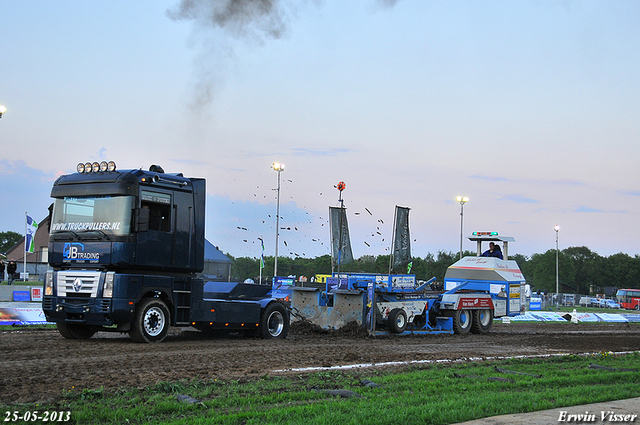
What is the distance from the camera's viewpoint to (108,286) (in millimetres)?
12453

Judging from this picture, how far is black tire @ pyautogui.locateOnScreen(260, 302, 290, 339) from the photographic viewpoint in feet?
51.0

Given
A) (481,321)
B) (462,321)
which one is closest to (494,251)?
(481,321)

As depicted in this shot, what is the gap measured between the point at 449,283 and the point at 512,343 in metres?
5.17

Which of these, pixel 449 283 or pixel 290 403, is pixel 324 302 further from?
pixel 290 403

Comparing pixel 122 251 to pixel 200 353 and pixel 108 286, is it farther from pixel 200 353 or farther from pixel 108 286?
pixel 200 353

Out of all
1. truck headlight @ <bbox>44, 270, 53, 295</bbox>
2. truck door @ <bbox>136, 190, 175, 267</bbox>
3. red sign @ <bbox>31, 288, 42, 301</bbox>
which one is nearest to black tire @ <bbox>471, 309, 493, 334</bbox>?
truck door @ <bbox>136, 190, 175, 267</bbox>

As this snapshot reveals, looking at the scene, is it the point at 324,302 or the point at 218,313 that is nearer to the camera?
the point at 218,313

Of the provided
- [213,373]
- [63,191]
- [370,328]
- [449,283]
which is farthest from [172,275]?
[449,283]

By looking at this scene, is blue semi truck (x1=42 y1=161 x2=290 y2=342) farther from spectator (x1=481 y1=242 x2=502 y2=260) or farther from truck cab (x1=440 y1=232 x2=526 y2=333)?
spectator (x1=481 y1=242 x2=502 y2=260)

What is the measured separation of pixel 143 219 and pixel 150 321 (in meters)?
2.19

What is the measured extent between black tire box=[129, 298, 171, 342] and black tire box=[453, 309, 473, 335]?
388 inches

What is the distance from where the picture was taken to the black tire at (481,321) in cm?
2089

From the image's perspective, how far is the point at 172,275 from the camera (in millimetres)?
13648

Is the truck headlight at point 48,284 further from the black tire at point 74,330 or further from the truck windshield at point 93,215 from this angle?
the truck windshield at point 93,215
